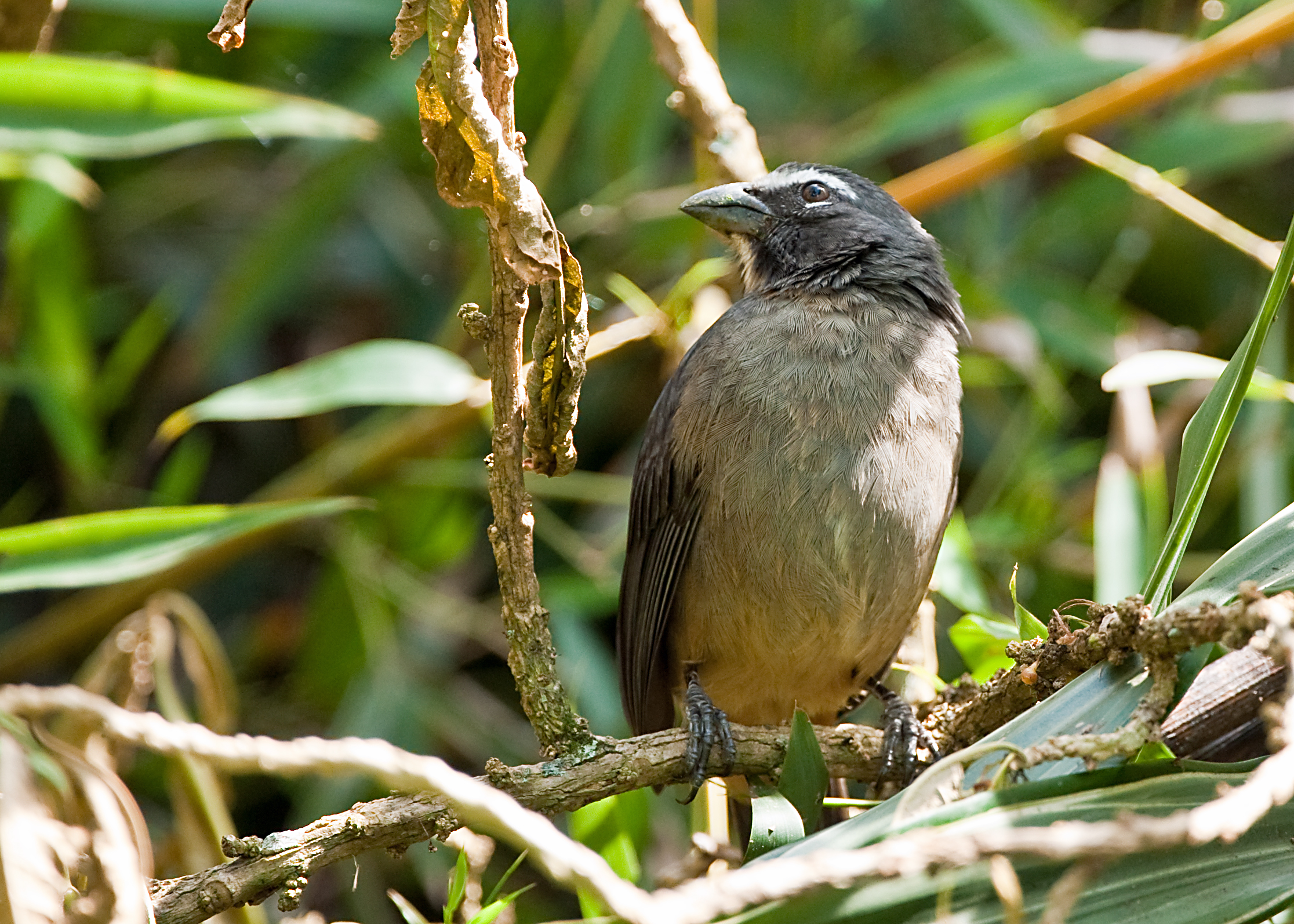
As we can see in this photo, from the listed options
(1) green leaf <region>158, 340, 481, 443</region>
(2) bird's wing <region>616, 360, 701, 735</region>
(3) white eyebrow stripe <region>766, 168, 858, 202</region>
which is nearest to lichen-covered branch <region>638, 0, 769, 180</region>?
(3) white eyebrow stripe <region>766, 168, 858, 202</region>

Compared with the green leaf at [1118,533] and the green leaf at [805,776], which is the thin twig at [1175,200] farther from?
the green leaf at [805,776]

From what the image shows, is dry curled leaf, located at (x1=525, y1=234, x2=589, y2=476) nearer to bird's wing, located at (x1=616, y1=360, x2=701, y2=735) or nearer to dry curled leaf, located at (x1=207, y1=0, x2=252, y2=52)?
dry curled leaf, located at (x1=207, y1=0, x2=252, y2=52)

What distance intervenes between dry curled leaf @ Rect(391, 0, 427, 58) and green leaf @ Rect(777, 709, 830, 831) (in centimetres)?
148

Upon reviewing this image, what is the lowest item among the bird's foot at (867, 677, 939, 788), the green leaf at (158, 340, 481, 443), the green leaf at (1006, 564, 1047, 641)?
the bird's foot at (867, 677, 939, 788)

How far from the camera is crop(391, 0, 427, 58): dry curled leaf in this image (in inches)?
74.5

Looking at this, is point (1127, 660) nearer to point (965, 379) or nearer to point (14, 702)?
point (14, 702)

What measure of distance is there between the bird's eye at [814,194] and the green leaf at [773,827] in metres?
2.22

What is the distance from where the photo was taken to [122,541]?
343 cm

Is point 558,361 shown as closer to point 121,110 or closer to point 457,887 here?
point 457,887

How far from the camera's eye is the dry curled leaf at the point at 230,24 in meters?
1.86

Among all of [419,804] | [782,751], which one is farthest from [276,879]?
[782,751]

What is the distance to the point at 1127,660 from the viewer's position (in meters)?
2.11

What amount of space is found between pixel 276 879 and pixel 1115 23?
624 cm

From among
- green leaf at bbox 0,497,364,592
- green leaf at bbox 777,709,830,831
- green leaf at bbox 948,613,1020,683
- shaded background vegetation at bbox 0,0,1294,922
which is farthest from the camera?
shaded background vegetation at bbox 0,0,1294,922
